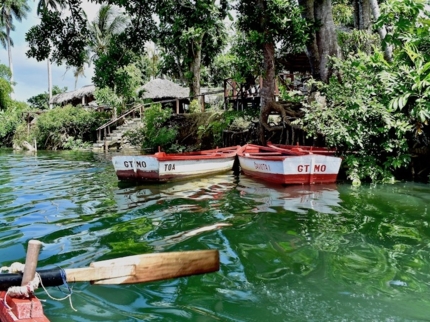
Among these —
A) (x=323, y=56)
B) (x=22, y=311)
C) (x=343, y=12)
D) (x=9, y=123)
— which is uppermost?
(x=343, y=12)

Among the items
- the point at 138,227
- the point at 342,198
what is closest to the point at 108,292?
the point at 138,227

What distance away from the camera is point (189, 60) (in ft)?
75.2

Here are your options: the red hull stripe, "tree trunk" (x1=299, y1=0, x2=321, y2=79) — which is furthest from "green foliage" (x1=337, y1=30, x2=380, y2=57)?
the red hull stripe

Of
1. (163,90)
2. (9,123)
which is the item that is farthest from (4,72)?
(163,90)

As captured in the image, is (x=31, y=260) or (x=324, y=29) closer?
(x=31, y=260)

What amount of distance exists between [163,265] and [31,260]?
3.46 ft

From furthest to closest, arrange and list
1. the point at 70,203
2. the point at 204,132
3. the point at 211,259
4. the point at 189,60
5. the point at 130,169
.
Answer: the point at 189,60 < the point at 204,132 < the point at 130,169 < the point at 70,203 < the point at 211,259

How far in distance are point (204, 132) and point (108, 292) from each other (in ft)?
52.2

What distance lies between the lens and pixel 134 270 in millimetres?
3248

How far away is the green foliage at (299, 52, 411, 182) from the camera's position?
33.4 ft

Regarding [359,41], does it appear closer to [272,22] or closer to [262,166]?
[272,22]

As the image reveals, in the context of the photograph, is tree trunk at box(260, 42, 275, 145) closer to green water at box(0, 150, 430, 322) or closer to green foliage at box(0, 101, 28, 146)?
green water at box(0, 150, 430, 322)

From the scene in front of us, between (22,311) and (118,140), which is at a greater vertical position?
(118,140)

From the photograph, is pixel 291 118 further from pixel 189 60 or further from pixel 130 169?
pixel 189 60
